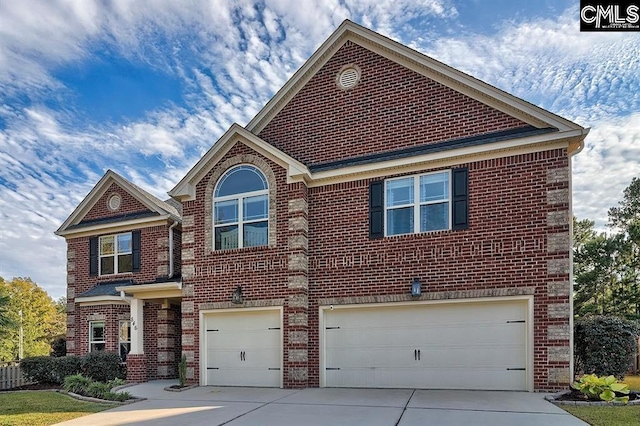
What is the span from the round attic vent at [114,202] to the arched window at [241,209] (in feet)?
18.6

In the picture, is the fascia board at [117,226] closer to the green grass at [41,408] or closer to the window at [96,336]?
the window at [96,336]

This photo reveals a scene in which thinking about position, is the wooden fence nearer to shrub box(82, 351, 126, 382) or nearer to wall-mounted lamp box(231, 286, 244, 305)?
shrub box(82, 351, 126, 382)

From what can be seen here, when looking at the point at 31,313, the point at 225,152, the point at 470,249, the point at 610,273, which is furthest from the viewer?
the point at 31,313

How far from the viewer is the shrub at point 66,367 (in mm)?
13953

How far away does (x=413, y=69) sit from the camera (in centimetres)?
1162

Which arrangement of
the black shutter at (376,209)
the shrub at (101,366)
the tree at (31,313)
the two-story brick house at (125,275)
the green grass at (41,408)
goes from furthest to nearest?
the tree at (31,313) < the two-story brick house at (125,275) < the shrub at (101,366) < the black shutter at (376,209) < the green grass at (41,408)

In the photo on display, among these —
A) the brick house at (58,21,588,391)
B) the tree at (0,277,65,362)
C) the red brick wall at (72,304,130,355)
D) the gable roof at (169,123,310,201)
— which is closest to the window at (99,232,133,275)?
the red brick wall at (72,304,130,355)

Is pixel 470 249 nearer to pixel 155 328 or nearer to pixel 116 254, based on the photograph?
pixel 155 328

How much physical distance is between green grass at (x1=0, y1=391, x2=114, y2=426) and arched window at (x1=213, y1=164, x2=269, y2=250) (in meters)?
5.03

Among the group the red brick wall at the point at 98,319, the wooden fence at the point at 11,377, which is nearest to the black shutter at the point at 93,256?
the red brick wall at the point at 98,319

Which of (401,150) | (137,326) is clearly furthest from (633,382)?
(137,326)

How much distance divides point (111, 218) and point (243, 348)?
25.9ft

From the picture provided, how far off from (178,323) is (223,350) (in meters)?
3.63

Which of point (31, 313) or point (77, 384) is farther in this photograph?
point (31, 313)
